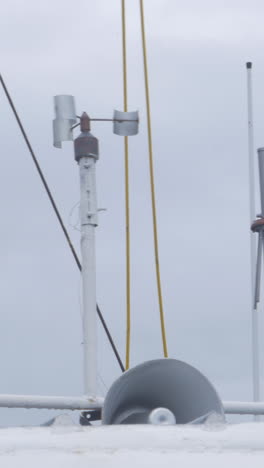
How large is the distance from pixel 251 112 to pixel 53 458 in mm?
7424

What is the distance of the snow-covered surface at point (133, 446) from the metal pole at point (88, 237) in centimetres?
353

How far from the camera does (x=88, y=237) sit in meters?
8.02

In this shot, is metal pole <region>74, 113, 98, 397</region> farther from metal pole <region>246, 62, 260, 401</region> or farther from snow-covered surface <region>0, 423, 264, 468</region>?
snow-covered surface <region>0, 423, 264, 468</region>

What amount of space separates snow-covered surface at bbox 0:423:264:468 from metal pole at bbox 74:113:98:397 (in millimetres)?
3531

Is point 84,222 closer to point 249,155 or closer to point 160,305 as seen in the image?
point 160,305

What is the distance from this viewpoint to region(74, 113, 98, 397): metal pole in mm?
7914

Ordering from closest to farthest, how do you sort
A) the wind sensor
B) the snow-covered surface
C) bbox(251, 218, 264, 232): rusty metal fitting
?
the snow-covered surface < the wind sensor < bbox(251, 218, 264, 232): rusty metal fitting

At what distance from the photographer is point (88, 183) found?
793 cm

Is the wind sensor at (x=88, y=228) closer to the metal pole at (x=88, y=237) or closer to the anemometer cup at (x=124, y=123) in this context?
the metal pole at (x=88, y=237)

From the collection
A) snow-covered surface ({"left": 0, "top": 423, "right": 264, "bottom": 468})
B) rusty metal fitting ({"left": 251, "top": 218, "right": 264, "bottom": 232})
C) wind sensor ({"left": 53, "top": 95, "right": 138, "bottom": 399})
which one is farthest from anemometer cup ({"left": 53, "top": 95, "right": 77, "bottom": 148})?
snow-covered surface ({"left": 0, "top": 423, "right": 264, "bottom": 468})

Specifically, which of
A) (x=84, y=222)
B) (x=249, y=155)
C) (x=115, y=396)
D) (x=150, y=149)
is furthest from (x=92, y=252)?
(x=249, y=155)

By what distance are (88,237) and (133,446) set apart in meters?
3.99

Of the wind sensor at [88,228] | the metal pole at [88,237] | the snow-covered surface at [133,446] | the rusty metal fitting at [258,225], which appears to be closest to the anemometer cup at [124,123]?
the wind sensor at [88,228]

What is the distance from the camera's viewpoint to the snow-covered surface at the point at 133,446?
3961 millimetres
